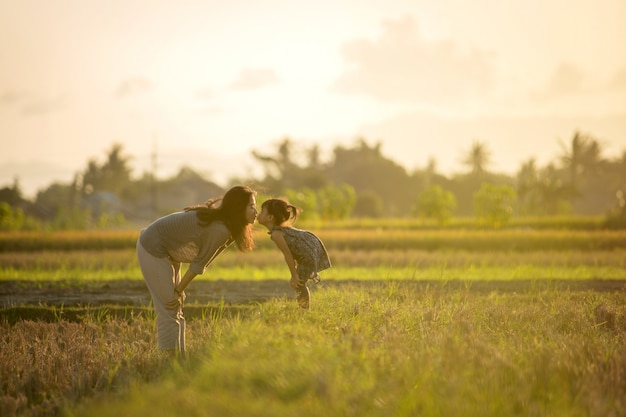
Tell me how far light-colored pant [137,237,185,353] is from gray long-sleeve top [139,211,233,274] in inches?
3.0

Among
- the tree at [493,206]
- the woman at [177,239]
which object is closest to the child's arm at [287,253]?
the woman at [177,239]

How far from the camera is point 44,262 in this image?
1630cm

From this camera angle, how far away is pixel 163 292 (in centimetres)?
579

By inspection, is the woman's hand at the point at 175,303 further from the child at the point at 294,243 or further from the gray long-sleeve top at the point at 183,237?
the child at the point at 294,243

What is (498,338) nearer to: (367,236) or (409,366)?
(409,366)

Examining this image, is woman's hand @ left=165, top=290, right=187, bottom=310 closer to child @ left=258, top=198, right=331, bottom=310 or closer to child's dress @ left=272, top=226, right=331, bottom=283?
child @ left=258, top=198, right=331, bottom=310

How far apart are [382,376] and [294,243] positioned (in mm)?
2602

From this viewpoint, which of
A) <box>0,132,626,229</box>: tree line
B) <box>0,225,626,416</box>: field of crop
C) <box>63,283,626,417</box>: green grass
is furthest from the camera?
<box>0,132,626,229</box>: tree line

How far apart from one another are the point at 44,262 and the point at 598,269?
489 inches

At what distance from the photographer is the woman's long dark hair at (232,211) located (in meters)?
5.73

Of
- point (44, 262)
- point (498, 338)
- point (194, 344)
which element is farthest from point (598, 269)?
point (44, 262)

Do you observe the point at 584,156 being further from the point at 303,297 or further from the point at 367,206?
the point at 303,297

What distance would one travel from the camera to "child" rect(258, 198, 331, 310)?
673cm

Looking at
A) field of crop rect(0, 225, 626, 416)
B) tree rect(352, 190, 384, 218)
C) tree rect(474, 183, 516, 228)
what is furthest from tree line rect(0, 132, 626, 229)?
field of crop rect(0, 225, 626, 416)
